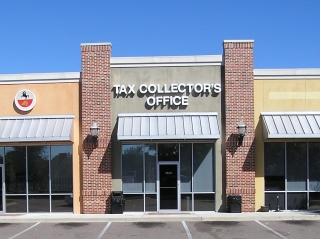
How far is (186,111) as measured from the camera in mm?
17531

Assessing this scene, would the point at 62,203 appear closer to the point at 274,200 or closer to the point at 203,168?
the point at 203,168

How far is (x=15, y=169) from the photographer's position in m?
17.8

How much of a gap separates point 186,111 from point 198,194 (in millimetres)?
3662

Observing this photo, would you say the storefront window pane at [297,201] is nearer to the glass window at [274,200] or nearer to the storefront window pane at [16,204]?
the glass window at [274,200]

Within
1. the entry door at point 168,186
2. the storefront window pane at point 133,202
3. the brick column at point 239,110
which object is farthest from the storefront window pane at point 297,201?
the storefront window pane at point 133,202

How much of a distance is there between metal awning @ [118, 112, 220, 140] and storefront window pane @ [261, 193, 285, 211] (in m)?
3.63

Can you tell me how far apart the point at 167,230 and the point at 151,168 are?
14.3 ft

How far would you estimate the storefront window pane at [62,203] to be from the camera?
57.4ft

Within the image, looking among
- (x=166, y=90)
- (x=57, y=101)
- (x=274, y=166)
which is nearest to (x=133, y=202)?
(x=166, y=90)

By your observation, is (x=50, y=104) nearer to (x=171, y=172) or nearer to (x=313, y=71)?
(x=171, y=172)

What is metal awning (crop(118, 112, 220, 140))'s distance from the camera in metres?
16.5

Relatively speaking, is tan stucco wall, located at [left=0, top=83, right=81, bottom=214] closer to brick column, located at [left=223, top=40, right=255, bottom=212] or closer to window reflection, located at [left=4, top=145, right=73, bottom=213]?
window reflection, located at [left=4, top=145, right=73, bottom=213]

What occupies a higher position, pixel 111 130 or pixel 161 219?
pixel 111 130

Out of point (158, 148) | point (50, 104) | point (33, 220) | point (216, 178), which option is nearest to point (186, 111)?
point (158, 148)
